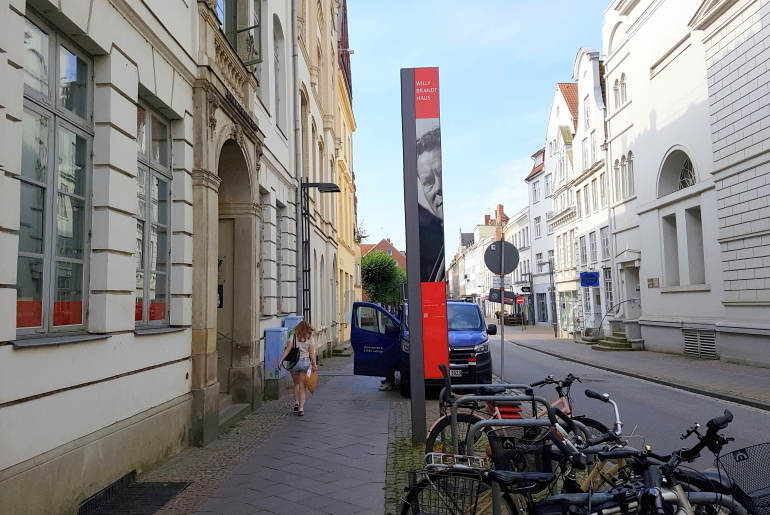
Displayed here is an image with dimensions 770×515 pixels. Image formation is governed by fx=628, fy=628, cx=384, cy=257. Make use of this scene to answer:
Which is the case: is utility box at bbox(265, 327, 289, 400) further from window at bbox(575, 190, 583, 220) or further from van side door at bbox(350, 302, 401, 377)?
window at bbox(575, 190, 583, 220)

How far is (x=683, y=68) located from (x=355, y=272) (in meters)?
25.5

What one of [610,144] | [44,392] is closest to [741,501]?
[44,392]

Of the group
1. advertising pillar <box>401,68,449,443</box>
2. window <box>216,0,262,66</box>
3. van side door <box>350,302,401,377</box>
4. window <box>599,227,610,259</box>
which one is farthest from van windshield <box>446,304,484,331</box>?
window <box>599,227,610,259</box>

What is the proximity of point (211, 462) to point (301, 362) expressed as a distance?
10.9 ft

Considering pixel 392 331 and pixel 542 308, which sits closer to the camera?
pixel 392 331

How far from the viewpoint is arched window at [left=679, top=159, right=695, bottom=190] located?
21.9 metres

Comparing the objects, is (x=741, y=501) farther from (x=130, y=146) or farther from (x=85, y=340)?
(x=130, y=146)

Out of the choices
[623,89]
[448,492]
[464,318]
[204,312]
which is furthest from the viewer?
[623,89]

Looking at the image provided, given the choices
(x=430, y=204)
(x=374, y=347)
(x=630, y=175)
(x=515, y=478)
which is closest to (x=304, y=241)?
(x=374, y=347)

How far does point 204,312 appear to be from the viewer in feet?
27.3

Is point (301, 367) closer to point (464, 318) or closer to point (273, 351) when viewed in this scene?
point (273, 351)

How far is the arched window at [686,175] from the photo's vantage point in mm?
21853

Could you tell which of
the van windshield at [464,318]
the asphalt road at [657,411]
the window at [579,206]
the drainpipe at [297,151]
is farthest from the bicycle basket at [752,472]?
the window at [579,206]

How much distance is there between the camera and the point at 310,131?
20.8 metres
